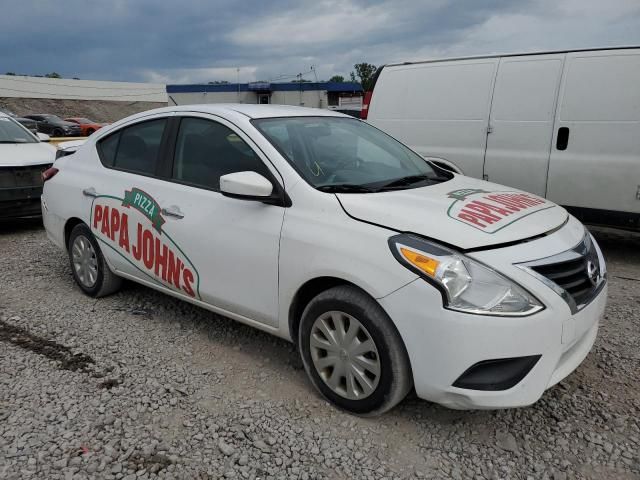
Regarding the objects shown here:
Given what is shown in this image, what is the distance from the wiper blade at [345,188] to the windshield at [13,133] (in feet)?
21.2

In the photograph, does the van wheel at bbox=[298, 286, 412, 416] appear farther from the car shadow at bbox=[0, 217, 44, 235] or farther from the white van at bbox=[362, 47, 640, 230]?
the car shadow at bbox=[0, 217, 44, 235]

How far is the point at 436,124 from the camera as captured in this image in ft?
20.5

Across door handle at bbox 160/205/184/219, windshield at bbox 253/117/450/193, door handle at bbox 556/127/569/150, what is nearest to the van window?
door handle at bbox 556/127/569/150

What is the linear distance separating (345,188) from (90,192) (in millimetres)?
2311

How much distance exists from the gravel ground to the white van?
6.04ft

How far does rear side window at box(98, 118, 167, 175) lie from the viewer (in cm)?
389

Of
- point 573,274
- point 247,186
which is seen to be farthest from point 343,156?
point 573,274

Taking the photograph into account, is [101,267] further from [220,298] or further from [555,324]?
[555,324]

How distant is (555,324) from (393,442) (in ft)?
3.16

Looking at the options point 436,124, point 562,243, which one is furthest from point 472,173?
point 562,243

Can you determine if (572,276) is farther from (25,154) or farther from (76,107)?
(76,107)

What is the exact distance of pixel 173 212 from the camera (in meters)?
3.54

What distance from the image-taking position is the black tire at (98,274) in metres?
4.39

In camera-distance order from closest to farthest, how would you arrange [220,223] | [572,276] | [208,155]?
[572,276], [220,223], [208,155]
